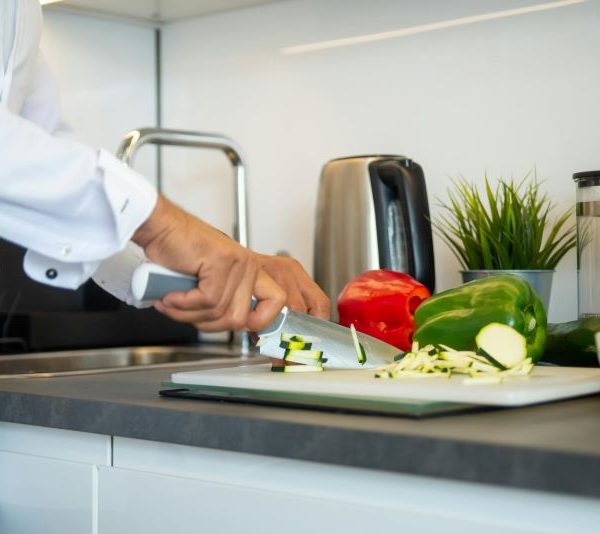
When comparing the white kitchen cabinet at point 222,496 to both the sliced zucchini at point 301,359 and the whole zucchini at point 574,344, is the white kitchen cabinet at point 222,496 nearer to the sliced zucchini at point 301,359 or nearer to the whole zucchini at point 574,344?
the sliced zucchini at point 301,359

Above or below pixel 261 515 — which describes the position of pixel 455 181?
above

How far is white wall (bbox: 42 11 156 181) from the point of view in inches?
75.3

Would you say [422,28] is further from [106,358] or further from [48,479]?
[48,479]

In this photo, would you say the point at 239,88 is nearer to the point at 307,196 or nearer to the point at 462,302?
the point at 307,196

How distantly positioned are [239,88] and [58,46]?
31 cm

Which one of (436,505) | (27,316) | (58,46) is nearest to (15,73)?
(27,316)

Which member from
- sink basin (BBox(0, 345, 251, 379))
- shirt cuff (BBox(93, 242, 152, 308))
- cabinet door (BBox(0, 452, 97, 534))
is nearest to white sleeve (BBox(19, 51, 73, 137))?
shirt cuff (BBox(93, 242, 152, 308))

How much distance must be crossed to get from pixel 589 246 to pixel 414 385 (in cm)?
49

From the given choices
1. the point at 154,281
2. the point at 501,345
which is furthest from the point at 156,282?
the point at 501,345

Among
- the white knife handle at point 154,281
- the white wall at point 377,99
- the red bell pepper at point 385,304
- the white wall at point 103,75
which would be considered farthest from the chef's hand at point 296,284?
the white wall at point 103,75

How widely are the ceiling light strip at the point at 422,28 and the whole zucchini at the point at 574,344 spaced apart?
1.65 feet

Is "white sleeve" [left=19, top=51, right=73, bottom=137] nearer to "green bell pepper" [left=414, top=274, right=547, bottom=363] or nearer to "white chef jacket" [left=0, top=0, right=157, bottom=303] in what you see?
"white chef jacket" [left=0, top=0, right=157, bottom=303]

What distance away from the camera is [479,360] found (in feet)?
3.50

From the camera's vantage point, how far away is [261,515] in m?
0.91
